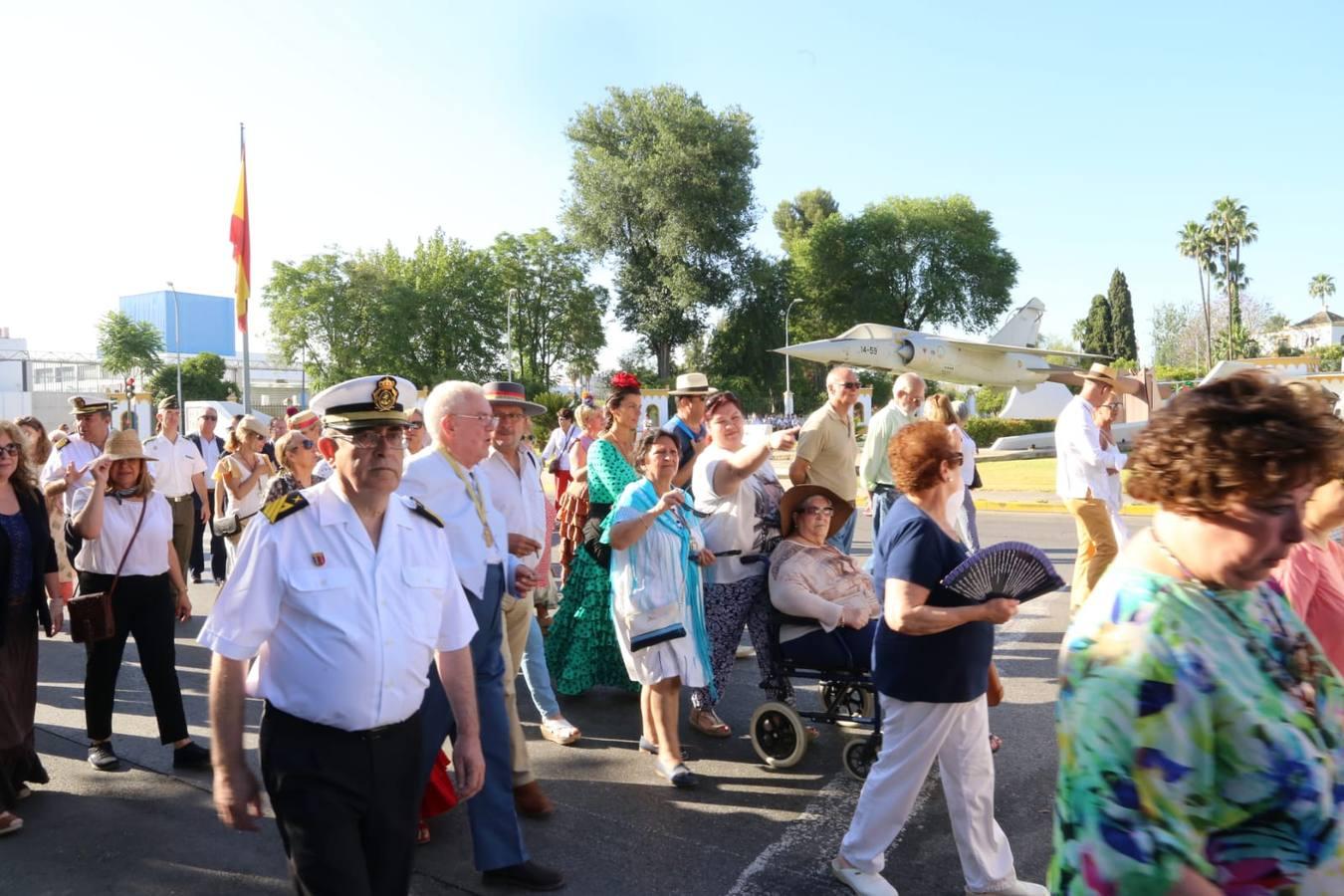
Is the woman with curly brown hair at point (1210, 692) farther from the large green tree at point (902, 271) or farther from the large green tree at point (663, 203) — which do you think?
the large green tree at point (902, 271)

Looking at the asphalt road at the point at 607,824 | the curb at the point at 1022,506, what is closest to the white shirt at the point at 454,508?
the asphalt road at the point at 607,824

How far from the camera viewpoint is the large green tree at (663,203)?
5591 cm

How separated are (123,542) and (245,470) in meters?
2.82

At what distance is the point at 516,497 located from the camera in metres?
5.05

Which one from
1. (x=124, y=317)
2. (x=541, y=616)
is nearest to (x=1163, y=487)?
(x=541, y=616)

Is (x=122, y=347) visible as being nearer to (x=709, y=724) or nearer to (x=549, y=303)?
(x=549, y=303)

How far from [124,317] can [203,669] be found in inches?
2623

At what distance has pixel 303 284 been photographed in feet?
201

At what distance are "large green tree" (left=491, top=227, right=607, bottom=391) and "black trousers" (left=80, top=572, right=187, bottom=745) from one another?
5659 cm

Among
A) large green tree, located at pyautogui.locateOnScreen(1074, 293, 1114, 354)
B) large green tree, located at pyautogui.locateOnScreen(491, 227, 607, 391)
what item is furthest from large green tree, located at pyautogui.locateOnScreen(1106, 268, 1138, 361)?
large green tree, located at pyautogui.locateOnScreen(491, 227, 607, 391)

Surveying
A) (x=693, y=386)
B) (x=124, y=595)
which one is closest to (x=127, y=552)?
(x=124, y=595)

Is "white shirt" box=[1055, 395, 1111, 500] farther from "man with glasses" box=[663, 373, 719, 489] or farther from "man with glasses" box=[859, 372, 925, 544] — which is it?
"man with glasses" box=[663, 373, 719, 489]

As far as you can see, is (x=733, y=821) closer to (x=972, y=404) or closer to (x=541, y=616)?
(x=541, y=616)

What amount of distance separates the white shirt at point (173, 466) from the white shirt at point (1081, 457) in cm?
828
